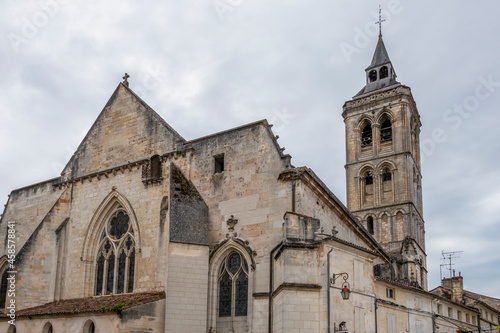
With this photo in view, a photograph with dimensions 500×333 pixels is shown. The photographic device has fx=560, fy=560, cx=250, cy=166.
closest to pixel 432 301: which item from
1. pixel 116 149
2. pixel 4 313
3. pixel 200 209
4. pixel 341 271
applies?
pixel 341 271

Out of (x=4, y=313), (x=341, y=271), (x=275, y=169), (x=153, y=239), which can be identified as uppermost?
(x=275, y=169)

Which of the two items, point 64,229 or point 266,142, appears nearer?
point 266,142

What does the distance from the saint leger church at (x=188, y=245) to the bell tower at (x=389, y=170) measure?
1539cm

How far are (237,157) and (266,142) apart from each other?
→ 46.2 inches

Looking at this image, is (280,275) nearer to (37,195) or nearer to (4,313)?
(4,313)

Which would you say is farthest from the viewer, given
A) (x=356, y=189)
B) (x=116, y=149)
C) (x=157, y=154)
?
(x=356, y=189)

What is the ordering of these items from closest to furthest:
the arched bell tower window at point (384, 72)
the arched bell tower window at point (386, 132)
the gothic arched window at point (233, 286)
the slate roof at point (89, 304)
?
1. the slate roof at point (89, 304)
2. the gothic arched window at point (233, 286)
3. the arched bell tower window at point (386, 132)
4. the arched bell tower window at point (384, 72)

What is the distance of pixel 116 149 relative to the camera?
2188 centimetres

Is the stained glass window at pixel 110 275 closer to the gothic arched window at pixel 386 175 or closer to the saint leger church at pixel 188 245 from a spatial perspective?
the saint leger church at pixel 188 245

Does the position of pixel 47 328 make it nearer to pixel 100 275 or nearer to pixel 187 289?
pixel 100 275

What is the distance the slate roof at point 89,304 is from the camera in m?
16.6

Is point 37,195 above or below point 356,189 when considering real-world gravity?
below

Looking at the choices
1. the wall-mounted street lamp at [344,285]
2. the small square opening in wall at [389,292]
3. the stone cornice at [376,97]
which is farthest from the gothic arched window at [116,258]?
the stone cornice at [376,97]

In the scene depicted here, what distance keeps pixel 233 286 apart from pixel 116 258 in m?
5.05
